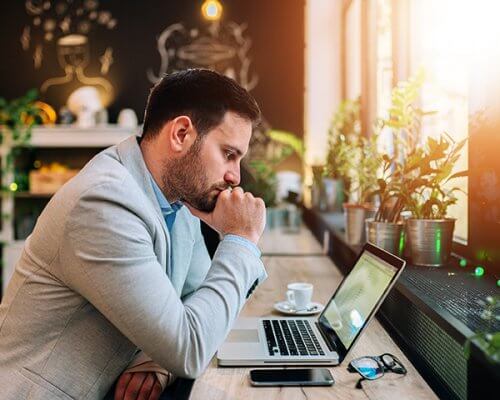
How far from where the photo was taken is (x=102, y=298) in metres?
1.07

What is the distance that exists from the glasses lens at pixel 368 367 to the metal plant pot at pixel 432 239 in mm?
504

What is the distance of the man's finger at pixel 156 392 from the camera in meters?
1.18

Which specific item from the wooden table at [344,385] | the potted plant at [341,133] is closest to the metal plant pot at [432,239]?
the wooden table at [344,385]

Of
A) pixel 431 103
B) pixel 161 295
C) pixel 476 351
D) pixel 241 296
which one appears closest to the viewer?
pixel 476 351

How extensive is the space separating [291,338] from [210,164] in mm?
481

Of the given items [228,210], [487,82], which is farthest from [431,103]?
[228,210]

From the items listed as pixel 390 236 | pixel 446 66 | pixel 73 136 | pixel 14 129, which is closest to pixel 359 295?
pixel 390 236

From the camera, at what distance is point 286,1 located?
16.7ft

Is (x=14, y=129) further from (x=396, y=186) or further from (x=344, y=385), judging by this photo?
(x=344, y=385)

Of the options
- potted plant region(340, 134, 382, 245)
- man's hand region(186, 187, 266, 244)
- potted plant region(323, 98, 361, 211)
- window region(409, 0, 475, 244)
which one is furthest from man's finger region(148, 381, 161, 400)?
potted plant region(323, 98, 361, 211)

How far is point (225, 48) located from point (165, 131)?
154 inches

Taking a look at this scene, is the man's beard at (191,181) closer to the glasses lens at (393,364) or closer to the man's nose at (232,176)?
the man's nose at (232,176)

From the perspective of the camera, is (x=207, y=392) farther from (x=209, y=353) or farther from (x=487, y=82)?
(x=487, y=82)

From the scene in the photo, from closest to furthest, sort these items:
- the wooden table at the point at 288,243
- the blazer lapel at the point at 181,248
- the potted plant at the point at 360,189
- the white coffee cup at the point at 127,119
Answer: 1. the blazer lapel at the point at 181,248
2. the potted plant at the point at 360,189
3. the wooden table at the point at 288,243
4. the white coffee cup at the point at 127,119
